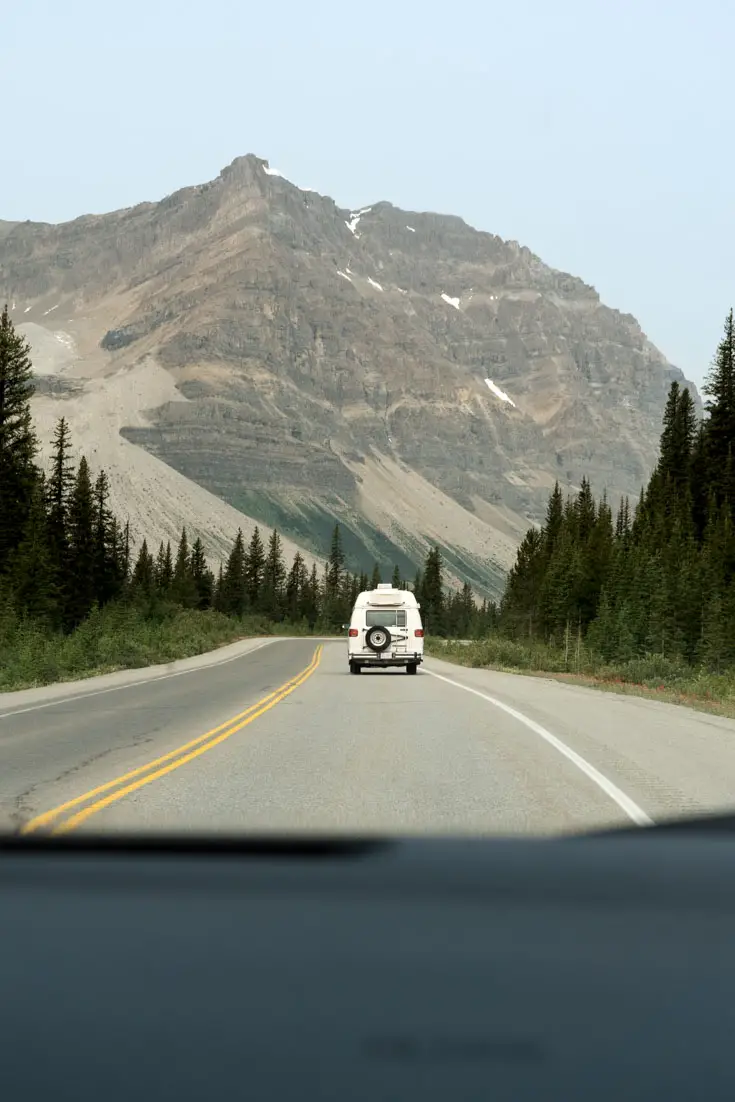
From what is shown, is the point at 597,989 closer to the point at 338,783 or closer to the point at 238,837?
the point at 238,837

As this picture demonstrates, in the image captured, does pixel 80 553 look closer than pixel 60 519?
No

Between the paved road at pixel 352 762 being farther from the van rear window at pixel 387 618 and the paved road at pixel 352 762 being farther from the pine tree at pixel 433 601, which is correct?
the pine tree at pixel 433 601

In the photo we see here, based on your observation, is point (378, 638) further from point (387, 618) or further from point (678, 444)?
point (678, 444)

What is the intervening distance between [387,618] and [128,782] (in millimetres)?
25441

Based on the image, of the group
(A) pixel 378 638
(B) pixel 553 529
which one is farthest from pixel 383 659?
(B) pixel 553 529

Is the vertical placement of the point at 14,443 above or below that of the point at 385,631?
above

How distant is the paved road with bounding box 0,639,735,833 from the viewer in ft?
31.1

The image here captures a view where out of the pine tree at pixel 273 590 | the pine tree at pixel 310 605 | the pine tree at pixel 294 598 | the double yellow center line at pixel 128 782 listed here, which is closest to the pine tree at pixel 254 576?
the pine tree at pixel 273 590

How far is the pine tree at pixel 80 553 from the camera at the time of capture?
84.4 meters

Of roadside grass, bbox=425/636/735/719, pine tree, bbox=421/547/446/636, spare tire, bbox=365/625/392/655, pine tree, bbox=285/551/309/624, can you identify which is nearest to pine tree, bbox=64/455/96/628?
roadside grass, bbox=425/636/735/719

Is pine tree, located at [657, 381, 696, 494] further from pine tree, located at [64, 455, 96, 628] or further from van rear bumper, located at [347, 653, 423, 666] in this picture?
van rear bumper, located at [347, 653, 423, 666]

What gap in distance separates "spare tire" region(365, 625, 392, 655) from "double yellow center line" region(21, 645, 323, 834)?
15.3 m

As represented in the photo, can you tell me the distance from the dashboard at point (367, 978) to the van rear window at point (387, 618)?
30554mm

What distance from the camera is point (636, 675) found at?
34.9m
